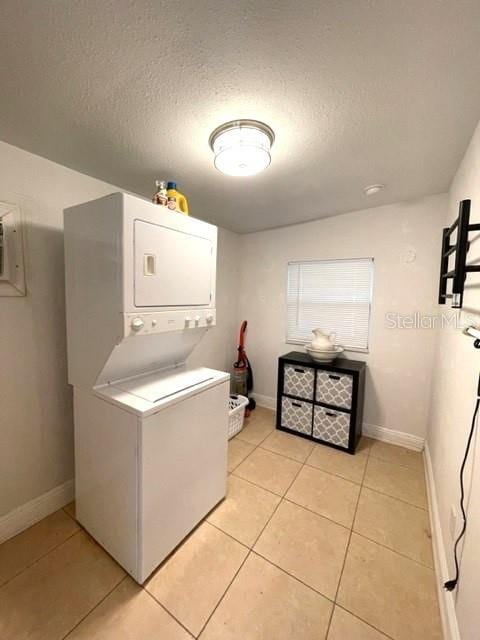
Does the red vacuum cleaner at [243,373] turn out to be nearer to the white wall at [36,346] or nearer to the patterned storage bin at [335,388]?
the patterned storage bin at [335,388]

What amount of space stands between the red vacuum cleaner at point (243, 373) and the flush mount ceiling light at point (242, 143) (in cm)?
215

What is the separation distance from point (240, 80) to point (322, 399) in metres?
2.37

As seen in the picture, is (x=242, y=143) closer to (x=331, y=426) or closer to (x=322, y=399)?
(x=322, y=399)

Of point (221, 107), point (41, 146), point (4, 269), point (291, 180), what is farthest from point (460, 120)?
point (4, 269)

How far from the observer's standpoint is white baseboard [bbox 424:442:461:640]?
1.05m

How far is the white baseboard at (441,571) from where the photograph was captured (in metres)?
1.05

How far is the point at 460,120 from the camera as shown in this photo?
1209 mm

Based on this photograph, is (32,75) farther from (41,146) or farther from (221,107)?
(221,107)

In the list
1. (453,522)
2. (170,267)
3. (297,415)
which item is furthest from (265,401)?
(170,267)

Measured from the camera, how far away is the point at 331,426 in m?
2.44

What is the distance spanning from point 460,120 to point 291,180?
0.92 metres

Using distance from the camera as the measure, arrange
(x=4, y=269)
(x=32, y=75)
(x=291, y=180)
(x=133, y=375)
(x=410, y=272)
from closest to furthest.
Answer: (x=32, y=75) → (x=4, y=269) → (x=133, y=375) → (x=291, y=180) → (x=410, y=272)

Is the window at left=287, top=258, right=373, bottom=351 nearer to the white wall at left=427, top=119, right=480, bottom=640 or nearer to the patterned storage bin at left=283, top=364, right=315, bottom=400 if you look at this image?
the patterned storage bin at left=283, top=364, right=315, bottom=400

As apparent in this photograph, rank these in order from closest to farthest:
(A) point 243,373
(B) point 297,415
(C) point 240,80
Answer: (C) point 240,80, (B) point 297,415, (A) point 243,373
